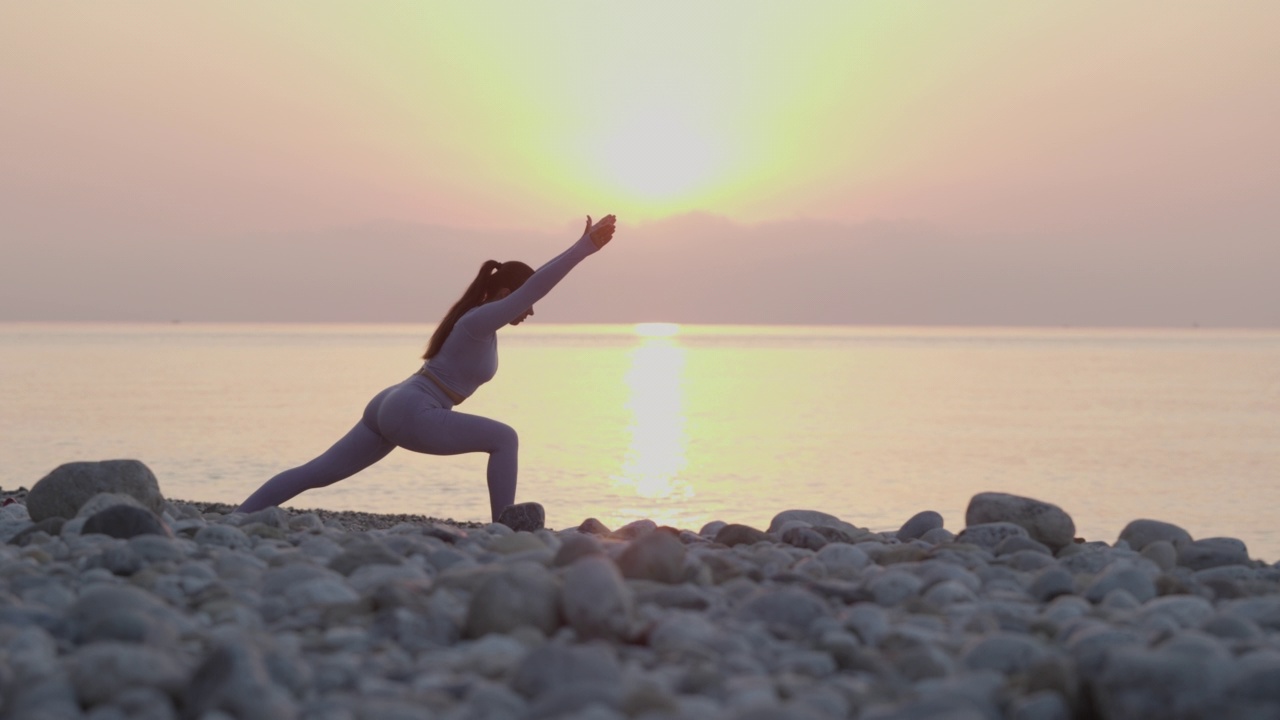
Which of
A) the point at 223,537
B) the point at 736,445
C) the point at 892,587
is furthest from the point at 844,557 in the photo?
the point at 736,445

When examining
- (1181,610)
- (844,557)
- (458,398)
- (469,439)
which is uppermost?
(458,398)

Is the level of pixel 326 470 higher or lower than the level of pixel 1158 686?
lower

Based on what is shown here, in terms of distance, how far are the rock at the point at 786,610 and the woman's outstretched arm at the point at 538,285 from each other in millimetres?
Answer: 3283

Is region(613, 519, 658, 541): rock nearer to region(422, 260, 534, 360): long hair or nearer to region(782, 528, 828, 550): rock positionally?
region(782, 528, 828, 550): rock

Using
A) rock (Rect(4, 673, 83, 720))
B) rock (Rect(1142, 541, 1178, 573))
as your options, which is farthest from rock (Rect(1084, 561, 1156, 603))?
rock (Rect(4, 673, 83, 720))

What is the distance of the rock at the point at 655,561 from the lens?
4418 millimetres

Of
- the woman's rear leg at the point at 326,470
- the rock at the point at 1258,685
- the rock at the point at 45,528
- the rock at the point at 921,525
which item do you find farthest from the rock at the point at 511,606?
the woman's rear leg at the point at 326,470

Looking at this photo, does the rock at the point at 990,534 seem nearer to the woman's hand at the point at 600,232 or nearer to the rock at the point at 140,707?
the woman's hand at the point at 600,232

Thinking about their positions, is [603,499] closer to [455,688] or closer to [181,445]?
[181,445]

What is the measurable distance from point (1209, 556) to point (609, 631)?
132 inches

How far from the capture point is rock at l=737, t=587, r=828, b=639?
383 cm

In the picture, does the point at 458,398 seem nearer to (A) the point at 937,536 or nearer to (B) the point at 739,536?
(B) the point at 739,536

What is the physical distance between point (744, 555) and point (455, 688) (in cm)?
241

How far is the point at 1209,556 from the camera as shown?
5.61 m
